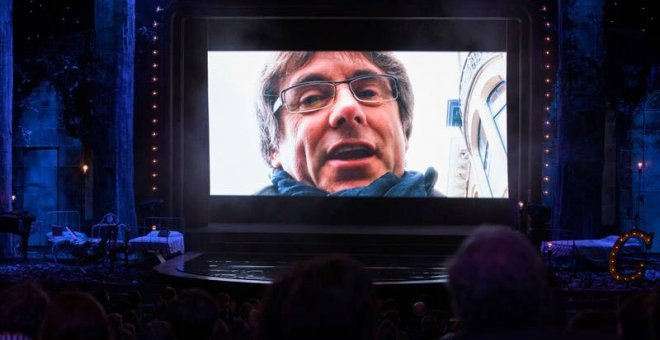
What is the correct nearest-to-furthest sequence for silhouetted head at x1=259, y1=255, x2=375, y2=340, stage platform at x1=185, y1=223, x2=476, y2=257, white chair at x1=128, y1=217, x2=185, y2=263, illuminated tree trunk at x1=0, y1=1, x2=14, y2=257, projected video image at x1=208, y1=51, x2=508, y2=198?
1. silhouetted head at x1=259, y1=255, x2=375, y2=340
2. white chair at x1=128, y1=217, x2=185, y2=263
3. stage platform at x1=185, y1=223, x2=476, y2=257
4. projected video image at x1=208, y1=51, x2=508, y2=198
5. illuminated tree trunk at x1=0, y1=1, x2=14, y2=257

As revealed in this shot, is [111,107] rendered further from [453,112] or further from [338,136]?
[453,112]

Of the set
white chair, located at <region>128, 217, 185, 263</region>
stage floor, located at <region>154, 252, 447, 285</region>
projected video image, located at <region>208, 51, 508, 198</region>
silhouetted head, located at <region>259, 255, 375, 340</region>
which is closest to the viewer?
silhouetted head, located at <region>259, 255, 375, 340</region>

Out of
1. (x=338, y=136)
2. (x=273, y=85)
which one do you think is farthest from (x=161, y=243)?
(x=338, y=136)

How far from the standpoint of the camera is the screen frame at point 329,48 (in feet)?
43.0

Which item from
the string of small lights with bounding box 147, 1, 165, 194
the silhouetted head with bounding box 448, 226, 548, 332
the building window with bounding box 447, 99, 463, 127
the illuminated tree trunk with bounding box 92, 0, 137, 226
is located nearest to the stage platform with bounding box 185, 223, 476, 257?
the string of small lights with bounding box 147, 1, 165, 194

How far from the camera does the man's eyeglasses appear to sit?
13.0 metres

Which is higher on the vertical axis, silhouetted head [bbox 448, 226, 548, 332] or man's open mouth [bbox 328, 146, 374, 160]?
man's open mouth [bbox 328, 146, 374, 160]

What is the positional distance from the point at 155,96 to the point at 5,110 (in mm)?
2492

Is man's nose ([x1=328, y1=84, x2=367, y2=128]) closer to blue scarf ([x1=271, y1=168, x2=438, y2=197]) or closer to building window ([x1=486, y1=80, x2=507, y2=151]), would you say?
blue scarf ([x1=271, y1=168, x2=438, y2=197])

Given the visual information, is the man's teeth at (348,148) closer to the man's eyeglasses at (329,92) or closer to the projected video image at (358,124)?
the projected video image at (358,124)

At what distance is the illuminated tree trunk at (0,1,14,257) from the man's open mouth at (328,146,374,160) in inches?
212

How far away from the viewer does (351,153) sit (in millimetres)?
13133


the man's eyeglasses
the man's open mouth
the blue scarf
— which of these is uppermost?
the man's eyeglasses

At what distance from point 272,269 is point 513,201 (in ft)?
16.6
